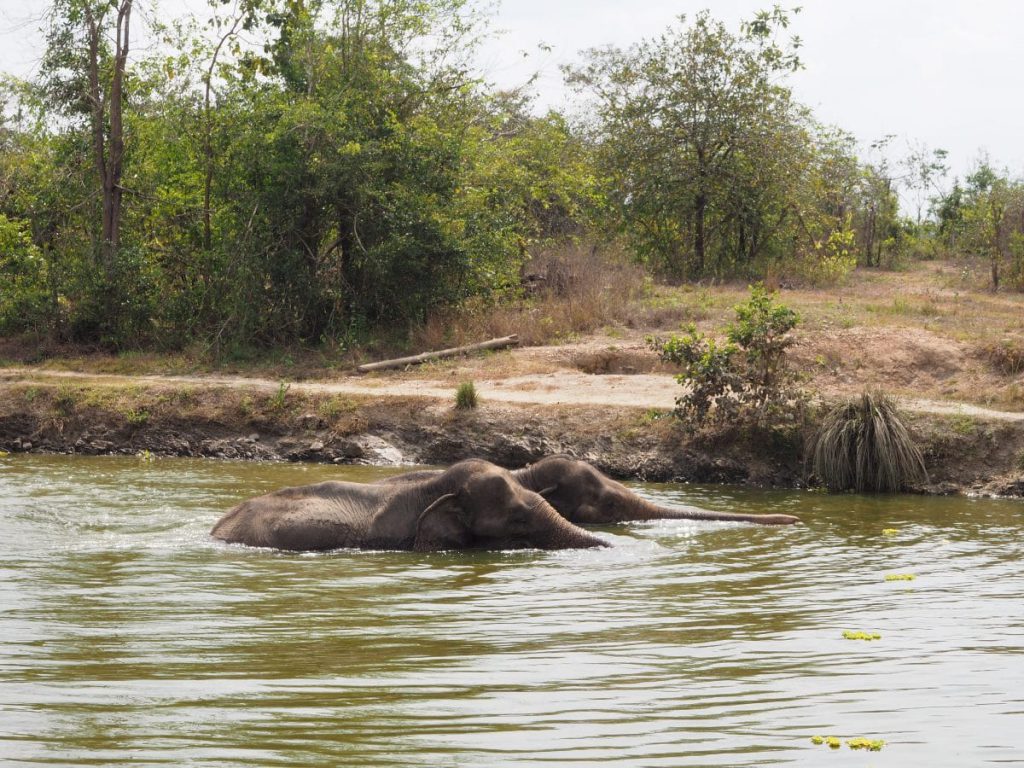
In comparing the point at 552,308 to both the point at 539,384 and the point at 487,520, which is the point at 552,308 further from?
the point at 487,520

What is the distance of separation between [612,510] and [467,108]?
52.9 ft

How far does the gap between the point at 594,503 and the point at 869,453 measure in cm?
487

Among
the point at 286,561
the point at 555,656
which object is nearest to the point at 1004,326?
the point at 286,561

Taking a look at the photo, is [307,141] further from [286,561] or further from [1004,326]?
[286,561]

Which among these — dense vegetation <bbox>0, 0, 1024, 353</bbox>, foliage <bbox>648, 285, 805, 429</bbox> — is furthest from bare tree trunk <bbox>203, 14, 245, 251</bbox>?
foliage <bbox>648, 285, 805, 429</bbox>

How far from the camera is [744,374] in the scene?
19078 millimetres

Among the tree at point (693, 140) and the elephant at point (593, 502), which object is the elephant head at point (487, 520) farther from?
the tree at point (693, 140)

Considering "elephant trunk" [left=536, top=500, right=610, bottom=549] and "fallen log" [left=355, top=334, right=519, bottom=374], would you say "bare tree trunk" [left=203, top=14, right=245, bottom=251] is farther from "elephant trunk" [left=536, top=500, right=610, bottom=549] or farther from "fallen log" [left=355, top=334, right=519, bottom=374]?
"elephant trunk" [left=536, top=500, right=610, bottom=549]

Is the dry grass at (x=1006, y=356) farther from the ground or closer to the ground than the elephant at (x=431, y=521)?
farther from the ground

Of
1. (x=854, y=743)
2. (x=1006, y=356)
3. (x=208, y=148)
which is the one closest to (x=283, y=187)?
(x=208, y=148)

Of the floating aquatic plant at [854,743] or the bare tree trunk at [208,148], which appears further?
the bare tree trunk at [208,148]

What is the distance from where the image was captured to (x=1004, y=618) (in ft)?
29.9

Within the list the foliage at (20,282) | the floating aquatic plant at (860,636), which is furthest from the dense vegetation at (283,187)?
the floating aquatic plant at (860,636)

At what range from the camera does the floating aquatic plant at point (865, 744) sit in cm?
589
